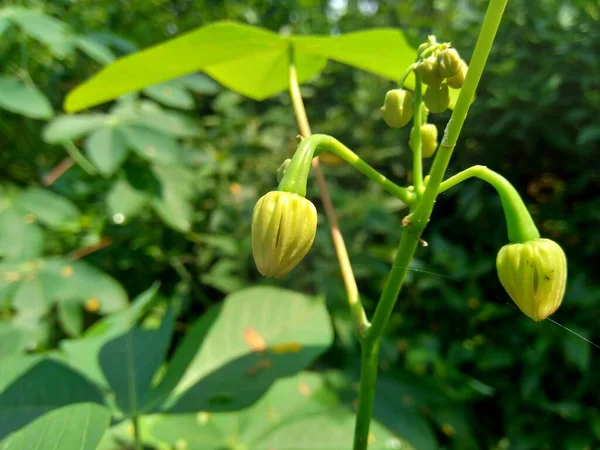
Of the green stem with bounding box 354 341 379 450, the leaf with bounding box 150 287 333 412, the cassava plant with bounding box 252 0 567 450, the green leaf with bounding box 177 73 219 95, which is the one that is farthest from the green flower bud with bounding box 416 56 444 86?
the green leaf with bounding box 177 73 219 95

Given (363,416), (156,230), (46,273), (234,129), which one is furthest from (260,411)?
(234,129)

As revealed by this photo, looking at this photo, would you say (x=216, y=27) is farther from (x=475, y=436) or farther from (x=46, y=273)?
(x=475, y=436)

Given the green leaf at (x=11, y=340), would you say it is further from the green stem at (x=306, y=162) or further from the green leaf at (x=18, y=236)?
the green stem at (x=306, y=162)

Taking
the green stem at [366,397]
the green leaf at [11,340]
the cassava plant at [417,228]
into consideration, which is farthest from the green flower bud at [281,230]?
the green leaf at [11,340]

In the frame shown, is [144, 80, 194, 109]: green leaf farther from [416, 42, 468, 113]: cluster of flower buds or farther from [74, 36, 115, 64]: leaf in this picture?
[416, 42, 468, 113]: cluster of flower buds

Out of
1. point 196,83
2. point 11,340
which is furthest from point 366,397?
point 196,83

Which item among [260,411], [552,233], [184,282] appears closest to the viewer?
[260,411]
